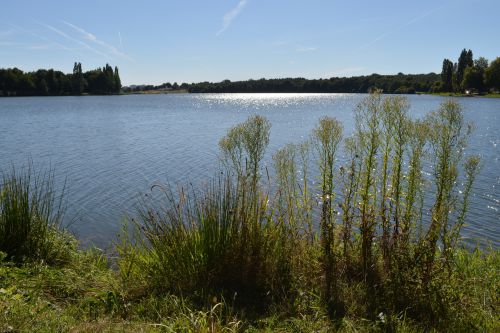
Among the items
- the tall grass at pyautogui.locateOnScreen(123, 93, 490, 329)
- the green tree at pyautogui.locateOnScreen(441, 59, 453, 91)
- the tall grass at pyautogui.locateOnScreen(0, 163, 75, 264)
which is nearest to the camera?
the tall grass at pyautogui.locateOnScreen(123, 93, 490, 329)

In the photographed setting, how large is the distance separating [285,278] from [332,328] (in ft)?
3.20

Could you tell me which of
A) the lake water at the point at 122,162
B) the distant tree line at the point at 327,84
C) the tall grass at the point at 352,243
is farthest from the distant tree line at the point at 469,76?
the tall grass at the point at 352,243

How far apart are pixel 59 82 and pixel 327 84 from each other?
A: 97996 mm

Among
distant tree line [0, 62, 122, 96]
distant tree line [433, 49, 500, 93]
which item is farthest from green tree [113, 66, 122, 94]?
distant tree line [433, 49, 500, 93]

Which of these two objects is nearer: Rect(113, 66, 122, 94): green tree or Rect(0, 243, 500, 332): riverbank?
Rect(0, 243, 500, 332): riverbank

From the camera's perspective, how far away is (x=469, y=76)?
285 ft

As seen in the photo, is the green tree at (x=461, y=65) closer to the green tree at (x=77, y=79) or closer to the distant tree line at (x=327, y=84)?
the distant tree line at (x=327, y=84)

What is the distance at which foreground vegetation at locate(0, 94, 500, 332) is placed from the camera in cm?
411

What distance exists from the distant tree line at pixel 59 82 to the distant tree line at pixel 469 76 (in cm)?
9967

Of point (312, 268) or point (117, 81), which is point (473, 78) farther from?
point (117, 81)

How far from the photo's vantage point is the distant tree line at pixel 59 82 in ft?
367

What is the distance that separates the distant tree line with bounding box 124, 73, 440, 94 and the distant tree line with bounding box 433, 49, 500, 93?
19947 mm

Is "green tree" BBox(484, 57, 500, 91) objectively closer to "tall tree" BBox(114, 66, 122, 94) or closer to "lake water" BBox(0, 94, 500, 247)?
"lake water" BBox(0, 94, 500, 247)

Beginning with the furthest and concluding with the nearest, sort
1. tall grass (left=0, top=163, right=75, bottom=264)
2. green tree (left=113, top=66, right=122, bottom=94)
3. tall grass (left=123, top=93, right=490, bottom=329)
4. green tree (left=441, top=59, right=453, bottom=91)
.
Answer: green tree (left=113, top=66, right=122, bottom=94) < green tree (left=441, top=59, right=453, bottom=91) < tall grass (left=0, top=163, right=75, bottom=264) < tall grass (left=123, top=93, right=490, bottom=329)
